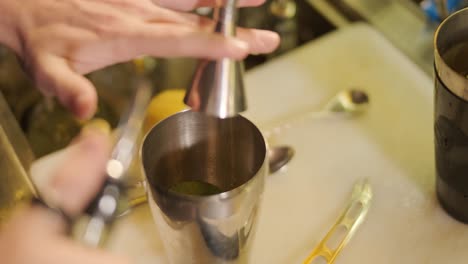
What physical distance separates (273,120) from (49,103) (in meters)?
0.35

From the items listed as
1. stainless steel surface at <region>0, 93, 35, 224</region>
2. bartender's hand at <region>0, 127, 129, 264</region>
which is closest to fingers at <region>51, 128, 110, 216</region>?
bartender's hand at <region>0, 127, 129, 264</region>

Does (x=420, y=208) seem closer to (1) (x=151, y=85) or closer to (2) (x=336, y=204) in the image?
(2) (x=336, y=204)

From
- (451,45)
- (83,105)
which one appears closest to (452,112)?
(451,45)

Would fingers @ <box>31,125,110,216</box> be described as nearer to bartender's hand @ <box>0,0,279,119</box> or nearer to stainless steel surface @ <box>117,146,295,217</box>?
bartender's hand @ <box>0,0,279,119</box>

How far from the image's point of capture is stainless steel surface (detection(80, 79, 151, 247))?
1.33 ft

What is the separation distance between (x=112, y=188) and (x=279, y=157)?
21cm

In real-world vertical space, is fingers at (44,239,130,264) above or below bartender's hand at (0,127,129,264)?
below

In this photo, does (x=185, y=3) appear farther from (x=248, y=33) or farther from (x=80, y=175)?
(x=80, y=175)

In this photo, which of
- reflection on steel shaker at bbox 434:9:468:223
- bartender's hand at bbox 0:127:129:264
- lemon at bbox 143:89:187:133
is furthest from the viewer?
lemon at bbox 143:89:187:133

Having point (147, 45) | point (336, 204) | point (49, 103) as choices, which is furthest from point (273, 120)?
point (49, 103)

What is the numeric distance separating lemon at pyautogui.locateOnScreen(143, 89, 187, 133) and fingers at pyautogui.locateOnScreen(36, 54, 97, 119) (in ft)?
0.51

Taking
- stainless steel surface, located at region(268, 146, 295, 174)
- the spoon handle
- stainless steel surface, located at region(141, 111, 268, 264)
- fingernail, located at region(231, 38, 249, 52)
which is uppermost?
fingernail, located at region(231, 38, 249, 52)

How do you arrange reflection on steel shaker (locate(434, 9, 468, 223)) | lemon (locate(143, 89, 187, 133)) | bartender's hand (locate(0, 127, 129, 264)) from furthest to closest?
lemon (locate(143, 89, 187, 133))
reflection on steel shaker (locate(434, 9, 468, 223))
bartender's hand (locate(0, 127, 129, 264))

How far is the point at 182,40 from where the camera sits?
1.42ft
